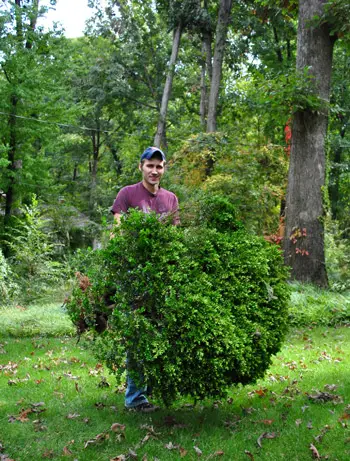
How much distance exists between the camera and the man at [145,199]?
14.9 ft

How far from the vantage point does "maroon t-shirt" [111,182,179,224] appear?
458cm

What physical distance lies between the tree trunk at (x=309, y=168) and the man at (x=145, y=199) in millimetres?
6374

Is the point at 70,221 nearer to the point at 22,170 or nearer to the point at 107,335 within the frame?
the point at 22,170

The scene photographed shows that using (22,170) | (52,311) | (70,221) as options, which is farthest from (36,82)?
(52,311)

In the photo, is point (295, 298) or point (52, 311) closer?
point (295, 298)

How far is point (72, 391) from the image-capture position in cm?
531

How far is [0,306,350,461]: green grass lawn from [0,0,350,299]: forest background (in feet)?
5.71

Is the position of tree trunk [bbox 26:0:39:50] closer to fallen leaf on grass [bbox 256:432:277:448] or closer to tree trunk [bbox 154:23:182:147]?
tree trunk [bbox 154:23:182:147]

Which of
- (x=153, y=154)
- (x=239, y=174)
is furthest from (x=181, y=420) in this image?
(x=239, y=174)

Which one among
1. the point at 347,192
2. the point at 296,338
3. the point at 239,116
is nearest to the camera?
the point at 296,338

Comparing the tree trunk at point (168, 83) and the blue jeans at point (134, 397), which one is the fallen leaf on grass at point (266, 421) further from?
the tree trunk at point (168, 83)

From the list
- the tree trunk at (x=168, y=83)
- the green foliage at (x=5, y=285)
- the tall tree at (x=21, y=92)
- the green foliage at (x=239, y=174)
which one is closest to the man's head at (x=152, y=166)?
the green foliage at (x=5, y=285)

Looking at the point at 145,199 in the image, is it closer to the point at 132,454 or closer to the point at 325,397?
the point at 132,454

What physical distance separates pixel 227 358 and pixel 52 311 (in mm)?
7867
